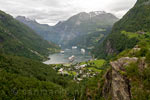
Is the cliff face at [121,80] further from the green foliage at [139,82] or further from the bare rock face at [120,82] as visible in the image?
the green foliage at [139,82]

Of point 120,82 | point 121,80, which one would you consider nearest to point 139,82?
point 121,80

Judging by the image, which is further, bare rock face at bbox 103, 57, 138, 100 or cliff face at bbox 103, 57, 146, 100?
bare rock face at bbox 103, 57, 138, 100

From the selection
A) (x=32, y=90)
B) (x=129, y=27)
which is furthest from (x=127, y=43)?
(x=32, y=90)

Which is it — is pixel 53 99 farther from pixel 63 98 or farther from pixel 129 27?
pixel 129 27

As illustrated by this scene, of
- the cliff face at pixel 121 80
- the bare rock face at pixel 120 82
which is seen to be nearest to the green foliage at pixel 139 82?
the cliff face at pixel 121 80

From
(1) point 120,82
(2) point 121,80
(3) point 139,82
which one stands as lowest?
(1) point 120,82

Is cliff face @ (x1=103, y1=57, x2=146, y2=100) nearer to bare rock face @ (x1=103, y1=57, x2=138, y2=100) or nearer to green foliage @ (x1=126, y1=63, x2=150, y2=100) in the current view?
bare rock face @ (x1=103, y1=57, x2=138, y2=100)

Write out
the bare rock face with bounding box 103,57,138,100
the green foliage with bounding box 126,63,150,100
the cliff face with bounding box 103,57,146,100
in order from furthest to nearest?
the bare rock face with bounding box 103,57,138,100 → the cliff face with bounding box 103,57,146,100 → the green foliage with bounding box 126,63,150,100

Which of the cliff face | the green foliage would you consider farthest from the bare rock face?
the green foliage

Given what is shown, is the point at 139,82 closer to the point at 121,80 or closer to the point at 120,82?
the point at 121,80

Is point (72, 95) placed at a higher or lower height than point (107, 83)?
lower

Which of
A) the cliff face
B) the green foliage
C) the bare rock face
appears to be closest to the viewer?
the green foliage
